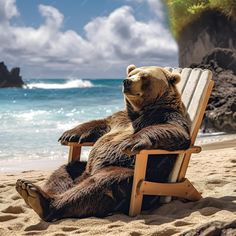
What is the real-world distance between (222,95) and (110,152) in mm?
8350

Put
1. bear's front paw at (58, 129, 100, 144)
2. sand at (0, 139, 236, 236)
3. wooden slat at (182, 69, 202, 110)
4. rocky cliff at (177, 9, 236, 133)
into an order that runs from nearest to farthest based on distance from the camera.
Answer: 1. sand at (0, 139, 236, 236)
2. wooden slat at (182, 69, 202, 110)
3. bear's front paw at (58, 129, 100, 144)
4. rocky cliff at (177, 9, 236, 133)

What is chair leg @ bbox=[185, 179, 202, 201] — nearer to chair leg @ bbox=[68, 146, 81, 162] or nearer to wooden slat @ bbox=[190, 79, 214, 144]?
wooden slat @ bbox=[190, 79, 214, 144]

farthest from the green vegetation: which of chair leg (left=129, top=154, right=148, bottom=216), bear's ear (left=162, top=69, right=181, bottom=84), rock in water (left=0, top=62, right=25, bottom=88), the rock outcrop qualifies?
rock in water (left=0, top=62, right=25, bottom=88)

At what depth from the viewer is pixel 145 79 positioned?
12.1ft

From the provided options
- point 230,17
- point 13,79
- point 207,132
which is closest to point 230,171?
point 207,132

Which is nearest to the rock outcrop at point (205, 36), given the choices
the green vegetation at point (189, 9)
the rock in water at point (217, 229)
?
the green vegetation at point (189, 9)

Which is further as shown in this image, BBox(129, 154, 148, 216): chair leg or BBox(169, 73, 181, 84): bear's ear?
BBox(169, 73, 181, 84): bear's ear

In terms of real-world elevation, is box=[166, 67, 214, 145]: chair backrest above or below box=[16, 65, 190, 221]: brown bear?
above

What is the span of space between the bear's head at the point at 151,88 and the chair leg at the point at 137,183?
495 millimetres

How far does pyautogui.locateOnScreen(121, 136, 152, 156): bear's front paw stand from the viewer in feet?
10.8

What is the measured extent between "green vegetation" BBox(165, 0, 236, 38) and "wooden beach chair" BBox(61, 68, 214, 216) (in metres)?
17.1

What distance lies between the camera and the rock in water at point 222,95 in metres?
10.7

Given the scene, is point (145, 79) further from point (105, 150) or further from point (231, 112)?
point (231, 112)

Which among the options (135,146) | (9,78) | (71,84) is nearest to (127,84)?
(135,146)
